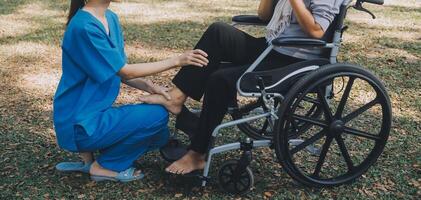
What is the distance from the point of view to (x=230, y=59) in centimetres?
275

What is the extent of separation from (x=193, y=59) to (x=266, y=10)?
671mm

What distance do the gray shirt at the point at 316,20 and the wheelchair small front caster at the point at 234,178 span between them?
617 mm

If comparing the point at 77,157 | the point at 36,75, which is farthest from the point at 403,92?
the point at 36,75

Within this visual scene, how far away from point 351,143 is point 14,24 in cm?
443

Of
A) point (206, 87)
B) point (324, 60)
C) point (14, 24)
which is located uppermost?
point (324, 60)

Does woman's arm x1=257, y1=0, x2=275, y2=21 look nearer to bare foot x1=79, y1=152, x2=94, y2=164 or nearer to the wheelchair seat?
the wheelchair seat

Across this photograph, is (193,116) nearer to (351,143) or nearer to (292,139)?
(292,139)

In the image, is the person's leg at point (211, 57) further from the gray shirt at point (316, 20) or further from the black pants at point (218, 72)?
the gray shirt at point (316, 20)

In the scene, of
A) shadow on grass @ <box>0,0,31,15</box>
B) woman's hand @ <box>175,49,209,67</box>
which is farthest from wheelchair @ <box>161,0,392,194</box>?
shadow on grass @ <box>0,0,31,15</box>

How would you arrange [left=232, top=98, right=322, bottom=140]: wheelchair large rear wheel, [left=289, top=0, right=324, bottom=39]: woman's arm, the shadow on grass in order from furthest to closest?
the shadow on grass, [left=232, top=98, right=322, bottom=140]: wheelchair large rear wheel, [left=289, top=0, right=324, bottom=39]: woman's arm

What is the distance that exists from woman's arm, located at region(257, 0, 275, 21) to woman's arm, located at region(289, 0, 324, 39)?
0.48m

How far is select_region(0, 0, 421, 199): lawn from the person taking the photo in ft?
8.71

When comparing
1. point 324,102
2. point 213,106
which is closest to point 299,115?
point 324,102

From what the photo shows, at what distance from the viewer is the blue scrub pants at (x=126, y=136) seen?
8.23ft
